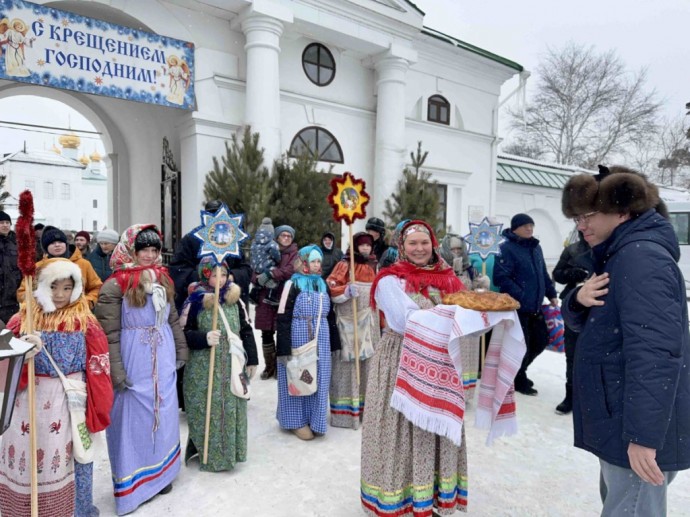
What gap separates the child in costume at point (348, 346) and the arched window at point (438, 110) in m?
10.2

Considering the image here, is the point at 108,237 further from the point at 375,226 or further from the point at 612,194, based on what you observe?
the point at 612,194

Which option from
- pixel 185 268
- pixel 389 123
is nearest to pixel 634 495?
pixel 185 268

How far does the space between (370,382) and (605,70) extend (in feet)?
97.0

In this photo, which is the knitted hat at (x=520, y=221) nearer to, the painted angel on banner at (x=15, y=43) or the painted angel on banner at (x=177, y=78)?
the painted angel on banner at (x=177, y=78)

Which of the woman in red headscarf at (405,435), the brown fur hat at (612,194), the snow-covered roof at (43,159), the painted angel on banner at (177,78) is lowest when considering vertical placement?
the woman in red headscarf at (405,435)

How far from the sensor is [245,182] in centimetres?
945

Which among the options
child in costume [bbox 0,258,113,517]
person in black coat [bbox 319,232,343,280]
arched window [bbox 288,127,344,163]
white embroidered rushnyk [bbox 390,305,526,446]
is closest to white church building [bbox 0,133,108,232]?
arched window [bbox 288,127,344,163]

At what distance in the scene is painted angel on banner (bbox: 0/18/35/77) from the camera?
784cm

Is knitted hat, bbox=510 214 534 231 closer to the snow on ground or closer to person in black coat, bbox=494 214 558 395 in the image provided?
person in black coat, bbox=494 214 558 395

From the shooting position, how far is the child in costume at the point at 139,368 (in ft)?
9.93

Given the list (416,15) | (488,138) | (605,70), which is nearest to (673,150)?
(605,70)

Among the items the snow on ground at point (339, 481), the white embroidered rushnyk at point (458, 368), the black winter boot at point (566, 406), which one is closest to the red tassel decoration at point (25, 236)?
the snow on ground at point (339, 481)

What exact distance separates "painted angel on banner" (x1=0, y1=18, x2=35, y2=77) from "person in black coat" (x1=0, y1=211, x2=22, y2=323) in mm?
3749

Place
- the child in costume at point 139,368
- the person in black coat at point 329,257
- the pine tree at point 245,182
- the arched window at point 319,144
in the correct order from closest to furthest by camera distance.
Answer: the child in costume at point 139,368
the person in black coat at point 329,257
the pine tree at point 245,182
the arched window at point 319,144
